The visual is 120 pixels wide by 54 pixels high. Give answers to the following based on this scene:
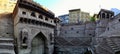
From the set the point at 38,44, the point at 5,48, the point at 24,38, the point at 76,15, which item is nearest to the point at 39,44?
the point at 38,44

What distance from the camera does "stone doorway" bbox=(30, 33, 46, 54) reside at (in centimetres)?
2181

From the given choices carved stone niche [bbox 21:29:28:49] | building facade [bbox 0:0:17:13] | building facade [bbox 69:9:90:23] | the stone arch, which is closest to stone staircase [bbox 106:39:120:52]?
carved stone niche [bbox 21:29:28:49]

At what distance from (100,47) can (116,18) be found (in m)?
7.56

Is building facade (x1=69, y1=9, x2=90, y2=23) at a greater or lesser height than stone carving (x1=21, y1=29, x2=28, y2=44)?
greater

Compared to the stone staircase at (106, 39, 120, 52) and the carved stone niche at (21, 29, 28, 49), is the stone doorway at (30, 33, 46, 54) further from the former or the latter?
the stone staircase at (106, 39, 120, 52)

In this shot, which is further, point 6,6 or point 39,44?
point 39,44

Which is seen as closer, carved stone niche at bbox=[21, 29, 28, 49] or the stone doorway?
carved stone niche at bbox=[21, 29, 28, 49]

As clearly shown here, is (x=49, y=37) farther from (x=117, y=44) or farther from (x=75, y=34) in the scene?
(x=117, y=44)

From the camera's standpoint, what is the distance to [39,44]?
23297 mm

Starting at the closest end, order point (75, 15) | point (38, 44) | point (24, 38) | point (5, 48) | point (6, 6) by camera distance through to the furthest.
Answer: point (5, 48)
point (24, 38)
point (38, 44)
point (6, 6)
point (75, 15)

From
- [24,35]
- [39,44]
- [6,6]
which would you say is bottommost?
[39,44]

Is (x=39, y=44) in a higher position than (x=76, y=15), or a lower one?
lower

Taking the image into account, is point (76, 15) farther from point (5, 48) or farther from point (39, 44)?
point (5, 48)

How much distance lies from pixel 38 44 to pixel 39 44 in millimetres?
347
